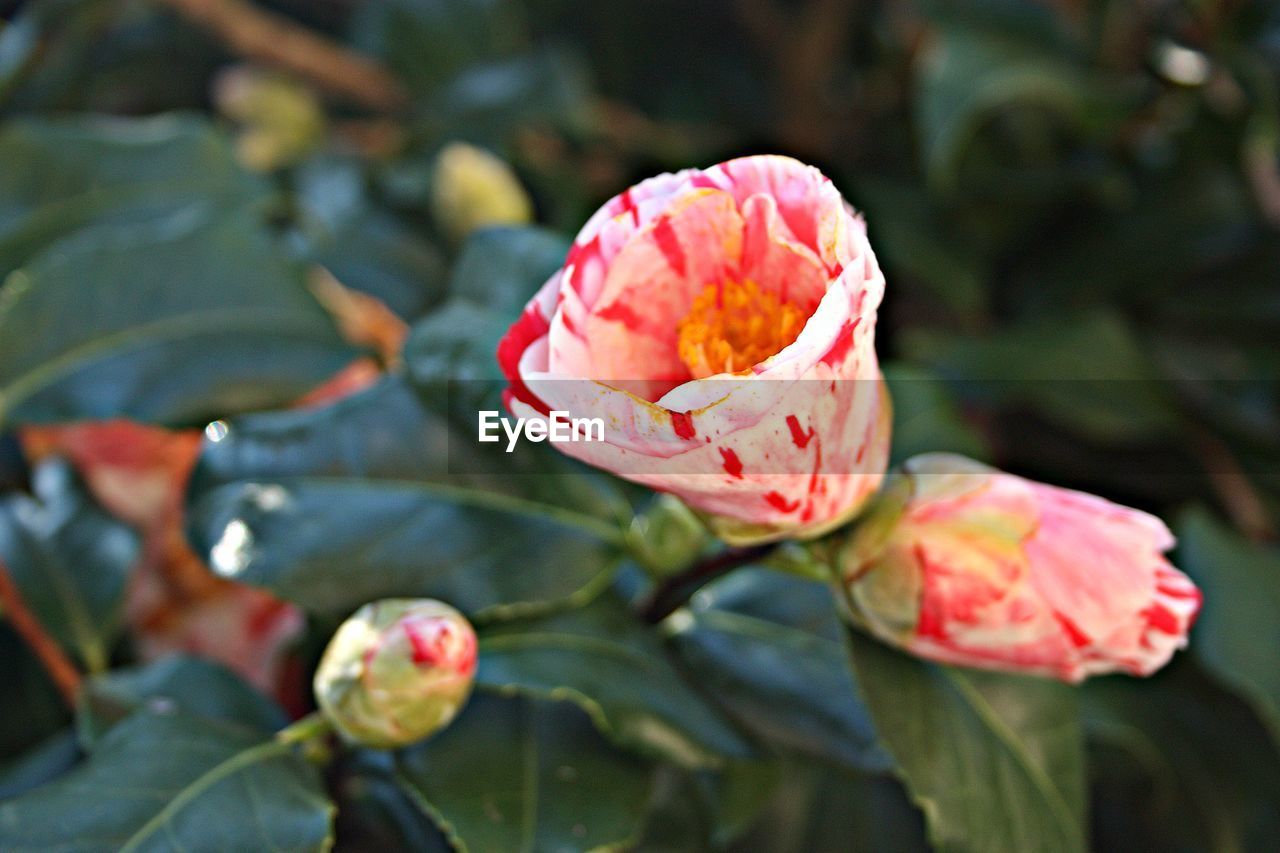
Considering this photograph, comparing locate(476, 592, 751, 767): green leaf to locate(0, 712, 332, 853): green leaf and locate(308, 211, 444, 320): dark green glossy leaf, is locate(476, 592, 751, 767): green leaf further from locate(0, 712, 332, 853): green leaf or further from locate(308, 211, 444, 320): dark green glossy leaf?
locate(308, 211, 444, 320): dark green glossy leaf

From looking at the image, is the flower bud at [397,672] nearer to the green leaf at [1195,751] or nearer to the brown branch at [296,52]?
the green leaf at [1195,751]

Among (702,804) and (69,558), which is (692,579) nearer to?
(702,804)

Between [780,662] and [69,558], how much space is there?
34 cm

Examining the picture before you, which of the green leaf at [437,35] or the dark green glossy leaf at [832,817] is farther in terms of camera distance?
the green leaf at [437,35]

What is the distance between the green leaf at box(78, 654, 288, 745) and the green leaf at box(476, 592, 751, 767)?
11 centimetres

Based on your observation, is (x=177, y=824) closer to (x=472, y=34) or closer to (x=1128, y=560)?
(x=1128, y=560)

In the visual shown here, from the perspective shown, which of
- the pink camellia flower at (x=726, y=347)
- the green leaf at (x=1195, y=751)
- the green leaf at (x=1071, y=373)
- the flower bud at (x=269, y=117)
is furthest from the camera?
the flower bud at (x=269, y=117)

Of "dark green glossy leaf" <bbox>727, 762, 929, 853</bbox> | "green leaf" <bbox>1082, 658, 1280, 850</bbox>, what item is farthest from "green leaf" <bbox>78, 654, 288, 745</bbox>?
"green leaf" <bbox>1082, 658, 1280, 850</bbox>

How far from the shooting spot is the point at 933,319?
Result: 0.95 meters

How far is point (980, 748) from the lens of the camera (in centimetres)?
39

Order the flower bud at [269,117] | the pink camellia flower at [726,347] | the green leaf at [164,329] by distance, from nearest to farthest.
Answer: the pink camellia flower at [726,347] → the green leaf at [164,329] → the flower bud at [269,117]

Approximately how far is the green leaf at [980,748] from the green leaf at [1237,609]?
160 millimetres

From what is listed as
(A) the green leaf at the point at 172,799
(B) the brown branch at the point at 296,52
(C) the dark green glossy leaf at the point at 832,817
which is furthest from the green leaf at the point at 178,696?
(B) the brown branch at the point at 296,52

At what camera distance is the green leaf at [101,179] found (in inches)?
22.5
